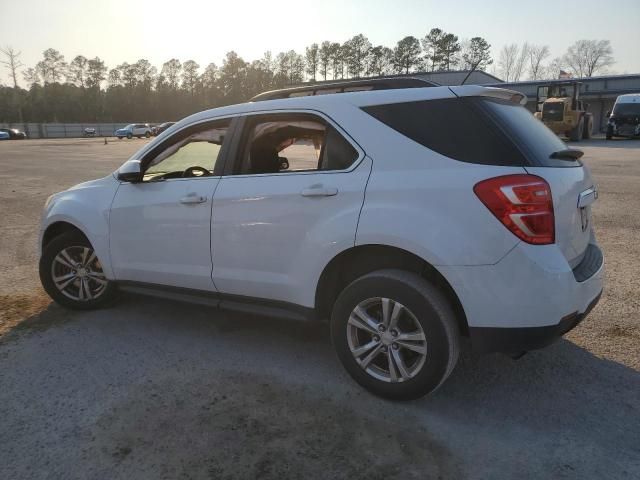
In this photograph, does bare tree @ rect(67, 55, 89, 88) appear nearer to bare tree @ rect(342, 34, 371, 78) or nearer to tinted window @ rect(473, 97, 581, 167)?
bare tree @ rect(342, 34, 371, 78)

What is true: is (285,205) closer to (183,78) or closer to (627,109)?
(627,109)

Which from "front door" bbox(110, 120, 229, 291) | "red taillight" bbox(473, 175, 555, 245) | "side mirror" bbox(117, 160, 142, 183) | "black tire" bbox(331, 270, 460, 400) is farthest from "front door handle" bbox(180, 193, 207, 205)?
"red taillight" bbox(473, 175, 555, 245)

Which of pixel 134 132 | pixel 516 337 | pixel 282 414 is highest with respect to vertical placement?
pixel 134 132

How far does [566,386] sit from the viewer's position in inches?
127

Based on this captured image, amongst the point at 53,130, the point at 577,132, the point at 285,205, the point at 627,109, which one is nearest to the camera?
the point at 285,205

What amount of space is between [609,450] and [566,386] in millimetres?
650

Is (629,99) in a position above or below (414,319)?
above

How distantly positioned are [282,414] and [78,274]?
2.67m

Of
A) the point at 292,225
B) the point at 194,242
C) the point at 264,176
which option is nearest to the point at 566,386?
the point at 292,225

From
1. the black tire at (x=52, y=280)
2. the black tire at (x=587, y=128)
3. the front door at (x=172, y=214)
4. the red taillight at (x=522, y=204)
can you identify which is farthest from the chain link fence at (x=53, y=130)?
the red taillight at (x=522, y=204)

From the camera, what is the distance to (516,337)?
2.74 meters

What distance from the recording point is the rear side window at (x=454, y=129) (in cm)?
279

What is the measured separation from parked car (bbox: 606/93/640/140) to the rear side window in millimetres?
33150

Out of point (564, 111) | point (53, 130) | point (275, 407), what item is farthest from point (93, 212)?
point (53, 130)
